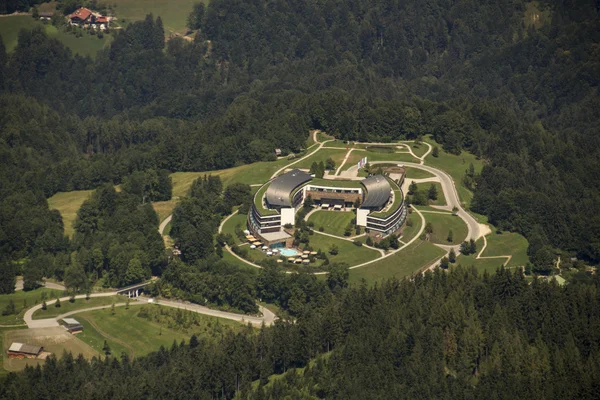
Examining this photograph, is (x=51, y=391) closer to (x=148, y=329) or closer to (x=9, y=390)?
(x=9, y=390)

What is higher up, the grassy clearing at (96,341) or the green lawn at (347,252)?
the green lawn at (347,252)

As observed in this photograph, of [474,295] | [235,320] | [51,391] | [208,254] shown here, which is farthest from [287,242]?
[51,391]

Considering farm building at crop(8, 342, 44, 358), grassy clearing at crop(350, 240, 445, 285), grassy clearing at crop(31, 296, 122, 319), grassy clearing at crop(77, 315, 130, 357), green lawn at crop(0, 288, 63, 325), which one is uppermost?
grassy clearing at crop(350, 240, 445, 285)

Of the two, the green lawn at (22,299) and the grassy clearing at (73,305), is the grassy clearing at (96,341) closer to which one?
the grassy clearing at (73,305)

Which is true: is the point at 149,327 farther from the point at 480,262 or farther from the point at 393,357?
the point at 480,262

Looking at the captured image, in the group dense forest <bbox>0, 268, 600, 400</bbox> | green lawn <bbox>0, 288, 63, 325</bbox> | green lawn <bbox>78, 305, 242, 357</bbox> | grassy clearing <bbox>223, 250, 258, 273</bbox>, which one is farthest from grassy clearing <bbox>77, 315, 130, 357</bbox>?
grassy clearing <bbox>223, 250, 258, 273</bbox>

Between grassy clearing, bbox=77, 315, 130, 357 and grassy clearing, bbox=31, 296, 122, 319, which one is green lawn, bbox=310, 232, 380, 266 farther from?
grassy clearing, bbox=77, 315, 130, 357

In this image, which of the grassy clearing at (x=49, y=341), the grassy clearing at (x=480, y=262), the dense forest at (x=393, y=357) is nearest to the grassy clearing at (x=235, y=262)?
the dense forest at (x=393, y=357)
